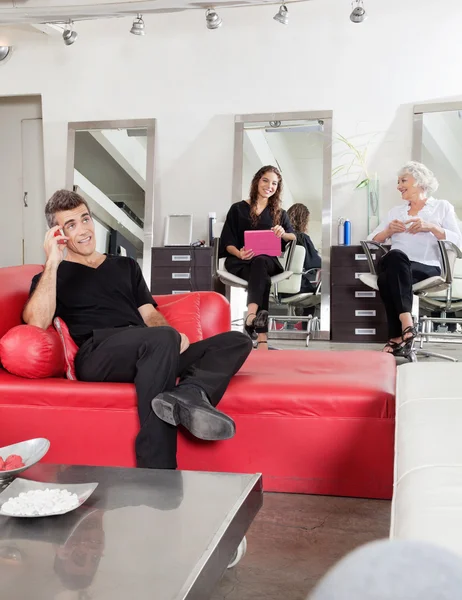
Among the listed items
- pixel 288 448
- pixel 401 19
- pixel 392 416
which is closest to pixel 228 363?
pixel 288 448

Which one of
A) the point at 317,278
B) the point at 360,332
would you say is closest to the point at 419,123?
the point at 317,278

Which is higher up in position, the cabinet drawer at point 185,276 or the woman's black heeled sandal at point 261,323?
the cabinet drawer at point 185,276

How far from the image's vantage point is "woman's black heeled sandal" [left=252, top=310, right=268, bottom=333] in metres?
5.20

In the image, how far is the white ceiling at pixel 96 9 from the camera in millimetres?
6426

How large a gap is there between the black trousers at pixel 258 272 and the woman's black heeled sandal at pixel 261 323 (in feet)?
0.40

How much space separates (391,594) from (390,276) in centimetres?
468

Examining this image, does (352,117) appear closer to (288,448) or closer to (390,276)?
(390,276)

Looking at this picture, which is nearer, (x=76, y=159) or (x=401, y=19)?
(x=401, y=19)

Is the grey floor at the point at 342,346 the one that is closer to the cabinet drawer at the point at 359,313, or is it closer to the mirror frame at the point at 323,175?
the cabinet drawer at the point at 359,313

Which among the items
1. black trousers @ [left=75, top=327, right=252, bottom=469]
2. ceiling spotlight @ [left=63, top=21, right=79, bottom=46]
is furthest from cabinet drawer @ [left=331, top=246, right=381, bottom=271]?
black trousers @ [left=75, top=327, right=252, bottom=469]

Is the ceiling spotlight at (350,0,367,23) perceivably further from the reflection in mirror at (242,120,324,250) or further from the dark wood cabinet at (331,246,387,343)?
the dark wood cabinet at (331,246,387,343)

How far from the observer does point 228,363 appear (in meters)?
2.50

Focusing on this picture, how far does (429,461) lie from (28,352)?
159 cm

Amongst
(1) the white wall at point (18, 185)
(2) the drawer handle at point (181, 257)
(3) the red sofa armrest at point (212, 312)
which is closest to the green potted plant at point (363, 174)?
(2) the drawer handle at point (181, 257)
